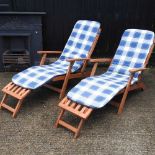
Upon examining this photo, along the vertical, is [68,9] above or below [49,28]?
above

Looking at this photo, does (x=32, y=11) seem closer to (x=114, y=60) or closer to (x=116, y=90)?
(x=114, y=60)

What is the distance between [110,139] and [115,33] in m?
Result: 3.17

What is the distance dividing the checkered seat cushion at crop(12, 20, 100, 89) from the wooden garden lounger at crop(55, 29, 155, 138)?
1.78ft

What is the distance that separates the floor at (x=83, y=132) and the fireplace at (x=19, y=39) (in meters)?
1.39

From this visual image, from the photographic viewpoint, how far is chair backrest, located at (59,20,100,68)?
225 inches

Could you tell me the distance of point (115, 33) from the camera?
673 centimetres

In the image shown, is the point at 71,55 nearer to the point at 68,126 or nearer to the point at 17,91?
the point at 17,91

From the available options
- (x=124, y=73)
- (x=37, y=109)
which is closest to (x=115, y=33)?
(x=124, y=73)

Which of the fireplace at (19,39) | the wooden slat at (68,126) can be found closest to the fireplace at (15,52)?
the fireplace at (19,39)

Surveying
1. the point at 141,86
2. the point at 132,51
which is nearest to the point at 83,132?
the point at 141,86

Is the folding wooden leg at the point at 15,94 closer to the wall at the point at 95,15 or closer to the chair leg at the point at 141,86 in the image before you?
the chair leg at the point at 141,86

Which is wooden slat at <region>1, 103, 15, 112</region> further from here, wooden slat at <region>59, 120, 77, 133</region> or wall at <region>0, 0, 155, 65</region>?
wall at <region>0, 0, 155, 65</region>

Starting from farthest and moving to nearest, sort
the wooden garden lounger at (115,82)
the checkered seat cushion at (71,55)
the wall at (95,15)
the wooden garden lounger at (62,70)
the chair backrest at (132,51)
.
Answer: 1. the wall at (95,15)
2. the chair backrest at (132,51)
3. the checkered seat cushion at (71,55)
4. the wooden garden lounger at (62,70)
5. the wooden garden lounger at (115,82)

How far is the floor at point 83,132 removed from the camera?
12.8 ft
